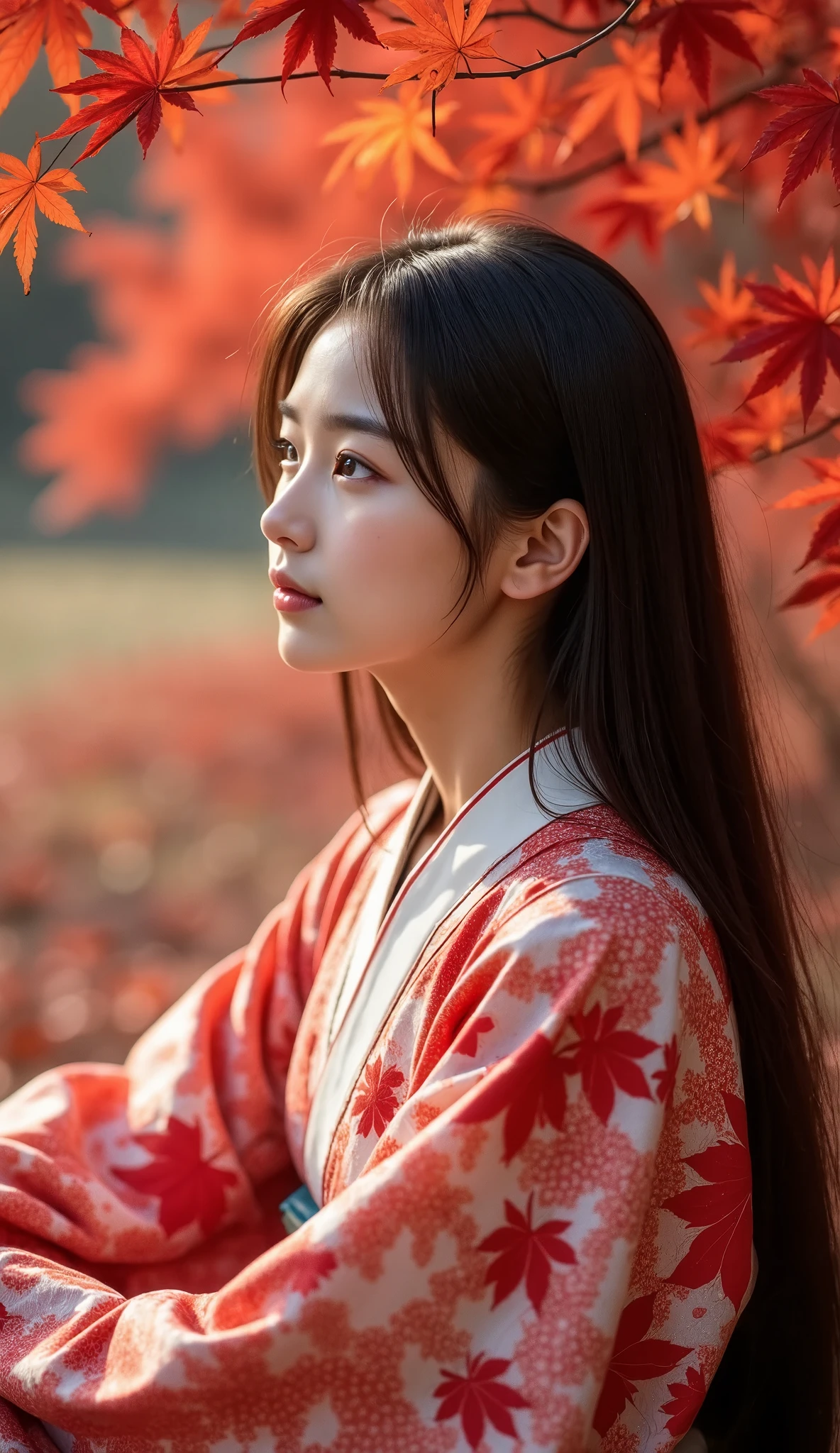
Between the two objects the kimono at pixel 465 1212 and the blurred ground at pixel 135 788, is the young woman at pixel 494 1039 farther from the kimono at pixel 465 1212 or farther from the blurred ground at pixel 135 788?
the blurred ground at pixel 135 788

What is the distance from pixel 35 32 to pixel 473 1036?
991mm

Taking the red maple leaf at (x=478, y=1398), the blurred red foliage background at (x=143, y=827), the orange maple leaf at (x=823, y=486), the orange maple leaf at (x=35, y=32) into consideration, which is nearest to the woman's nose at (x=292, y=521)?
the orange maple leaf at (x=35, y=32)

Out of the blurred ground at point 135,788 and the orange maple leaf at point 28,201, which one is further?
the blurred ground at point 135,788

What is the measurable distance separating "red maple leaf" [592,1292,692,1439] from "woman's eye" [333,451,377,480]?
2.74 feet

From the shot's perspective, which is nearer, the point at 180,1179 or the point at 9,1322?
the point at 9,1322

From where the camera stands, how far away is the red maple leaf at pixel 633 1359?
120cm

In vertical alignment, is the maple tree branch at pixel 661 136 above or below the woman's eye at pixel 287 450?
above

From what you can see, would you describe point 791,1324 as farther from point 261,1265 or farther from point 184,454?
point 184,454

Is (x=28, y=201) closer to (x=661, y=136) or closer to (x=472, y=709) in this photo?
(x=472, y=709)

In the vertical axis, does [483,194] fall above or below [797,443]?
above

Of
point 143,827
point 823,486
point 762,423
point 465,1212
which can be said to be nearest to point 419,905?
point 465,1212

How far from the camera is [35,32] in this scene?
3.87ft

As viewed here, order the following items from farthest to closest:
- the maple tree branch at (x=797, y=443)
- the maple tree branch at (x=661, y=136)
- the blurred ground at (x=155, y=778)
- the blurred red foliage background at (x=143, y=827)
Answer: the blurred red foliage background at (x=143, y=827)
the blurred ground at (x=155, y=778)
the maple tree branch at (x=661, y=136)
the maple tree branch at (x=797, y=443)

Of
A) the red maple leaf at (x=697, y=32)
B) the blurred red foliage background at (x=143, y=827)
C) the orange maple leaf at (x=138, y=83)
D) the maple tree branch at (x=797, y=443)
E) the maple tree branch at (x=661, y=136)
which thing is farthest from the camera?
the blurred red foliage background at (x=143, y=827)
